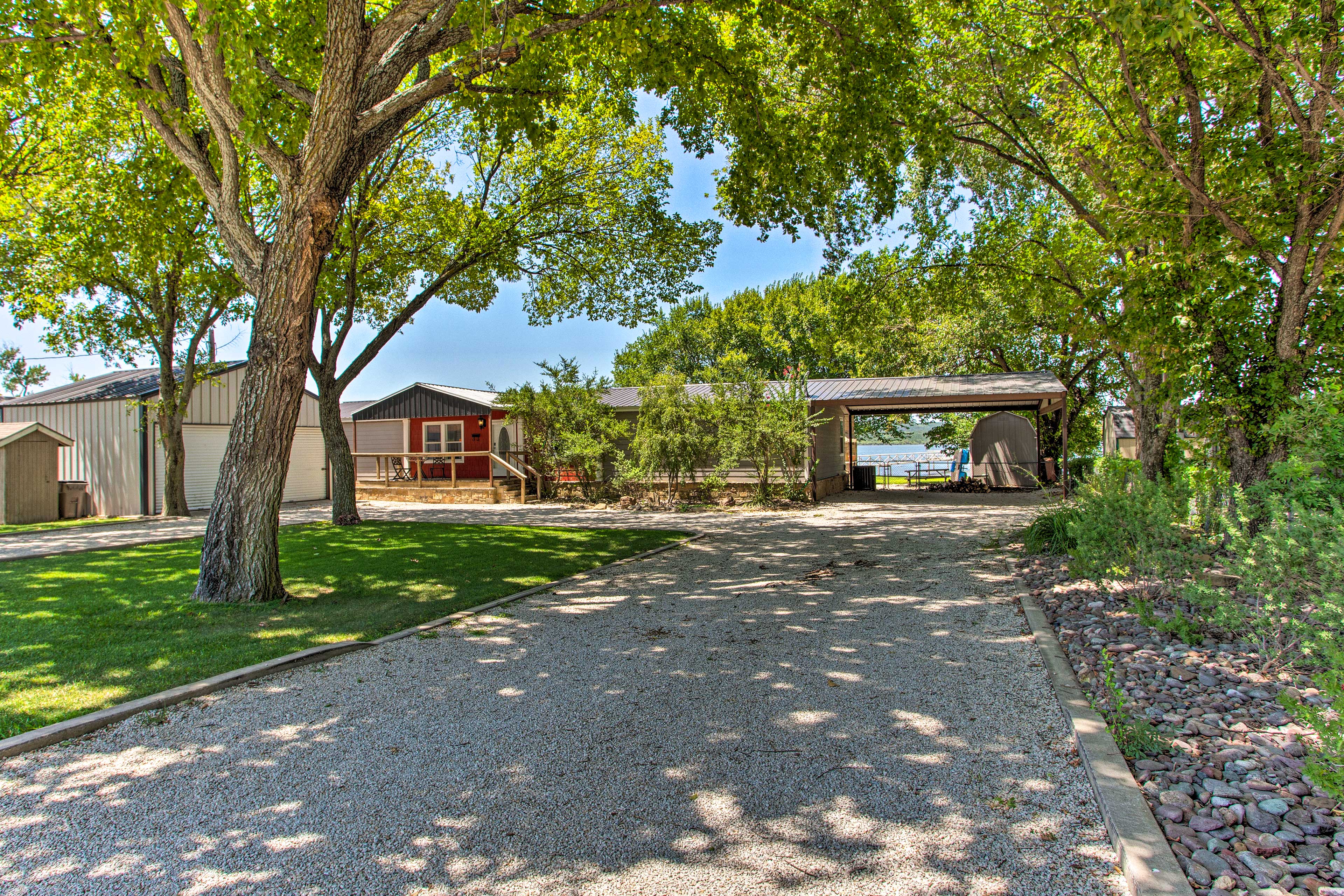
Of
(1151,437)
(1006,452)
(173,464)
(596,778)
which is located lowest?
(596,778)

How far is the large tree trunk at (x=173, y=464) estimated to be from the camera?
15688mm

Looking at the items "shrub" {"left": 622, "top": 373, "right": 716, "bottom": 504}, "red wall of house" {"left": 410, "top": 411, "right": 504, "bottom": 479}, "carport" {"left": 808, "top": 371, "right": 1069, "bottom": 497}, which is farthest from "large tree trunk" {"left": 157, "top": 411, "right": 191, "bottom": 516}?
"carport" {"left": 808, "top": 371, "right": 1069, "bottom": 497}

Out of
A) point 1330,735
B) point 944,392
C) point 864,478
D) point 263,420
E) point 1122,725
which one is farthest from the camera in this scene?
point 864,478

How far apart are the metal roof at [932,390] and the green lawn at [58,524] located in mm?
11947

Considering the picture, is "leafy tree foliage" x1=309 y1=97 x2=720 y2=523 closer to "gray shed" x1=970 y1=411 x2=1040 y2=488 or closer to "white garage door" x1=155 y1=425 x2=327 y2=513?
"white garage door" x1=155 y1=425 x2=327 y2=513

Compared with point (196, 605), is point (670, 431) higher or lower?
higher

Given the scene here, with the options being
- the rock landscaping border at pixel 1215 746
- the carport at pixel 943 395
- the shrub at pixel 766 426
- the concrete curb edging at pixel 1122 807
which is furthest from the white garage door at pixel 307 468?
the concrete curb edging at pixel 1122 807

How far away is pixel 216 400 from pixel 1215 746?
21.5 metres

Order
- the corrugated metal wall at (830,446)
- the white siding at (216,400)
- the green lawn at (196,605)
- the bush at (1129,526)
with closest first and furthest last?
the green lawn at (196,605) < the bush at (1129,526) < the white siding at (216,400) < the corrugated metal wall at (830,446)

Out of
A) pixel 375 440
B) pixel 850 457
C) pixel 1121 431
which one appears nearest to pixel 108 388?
pixel 375 440

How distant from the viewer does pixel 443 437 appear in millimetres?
22750

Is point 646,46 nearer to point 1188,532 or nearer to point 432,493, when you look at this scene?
point 1188,532

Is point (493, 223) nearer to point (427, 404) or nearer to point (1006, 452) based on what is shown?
point (427, 404)

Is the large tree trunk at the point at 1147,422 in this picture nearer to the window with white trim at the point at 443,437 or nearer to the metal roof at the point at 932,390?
the metal roof at the point at 932,390
